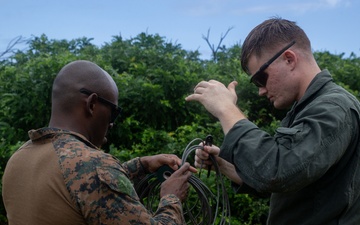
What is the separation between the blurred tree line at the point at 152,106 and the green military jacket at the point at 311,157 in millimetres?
2877

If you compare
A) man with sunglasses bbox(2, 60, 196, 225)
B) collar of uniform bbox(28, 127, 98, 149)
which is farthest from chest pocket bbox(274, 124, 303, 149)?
collar of uniform bbox(28, 127, 98, 149)

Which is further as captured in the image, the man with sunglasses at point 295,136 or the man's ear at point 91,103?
the man's ear at point 91,103

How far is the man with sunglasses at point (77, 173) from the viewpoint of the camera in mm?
2521

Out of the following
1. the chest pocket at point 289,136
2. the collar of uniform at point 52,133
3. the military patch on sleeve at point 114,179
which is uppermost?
the collar of uniform at point 52,133

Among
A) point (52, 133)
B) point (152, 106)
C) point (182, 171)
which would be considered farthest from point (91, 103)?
point (152, 106)

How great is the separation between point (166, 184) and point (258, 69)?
0.73 meters

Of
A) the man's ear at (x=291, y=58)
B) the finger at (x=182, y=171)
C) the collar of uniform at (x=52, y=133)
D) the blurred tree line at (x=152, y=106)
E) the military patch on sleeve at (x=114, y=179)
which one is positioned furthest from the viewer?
the blurred tree line at (x=152, y=106)

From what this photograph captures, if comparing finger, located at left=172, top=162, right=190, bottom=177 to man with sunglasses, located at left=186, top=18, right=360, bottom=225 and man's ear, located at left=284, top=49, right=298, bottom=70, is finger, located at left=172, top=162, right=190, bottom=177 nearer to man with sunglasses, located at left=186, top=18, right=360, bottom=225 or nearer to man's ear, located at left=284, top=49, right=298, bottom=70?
man with sunglasses, located at left=186, top=18, right=360, bottom=225

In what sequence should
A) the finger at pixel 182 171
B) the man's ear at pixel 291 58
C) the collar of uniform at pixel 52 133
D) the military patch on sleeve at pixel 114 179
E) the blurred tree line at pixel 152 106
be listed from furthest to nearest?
1. the blurred tree line at pixel 152 106
2. the finger at pixel 182 171
3. the man's ear at pixel 291 58
4. the collar of uniform at pixel 52 133
5. the military patch on sleeve at pixel 114 179

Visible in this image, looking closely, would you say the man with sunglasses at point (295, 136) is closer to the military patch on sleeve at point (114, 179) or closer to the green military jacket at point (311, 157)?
the green military jacket at point (311, 157)

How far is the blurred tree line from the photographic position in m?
6.09

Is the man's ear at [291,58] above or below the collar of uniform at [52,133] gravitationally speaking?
above

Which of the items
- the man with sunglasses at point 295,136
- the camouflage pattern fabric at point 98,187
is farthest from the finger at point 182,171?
the camouflage pattern fabric at point 98,187

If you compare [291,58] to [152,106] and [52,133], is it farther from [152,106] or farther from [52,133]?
[152,106]
